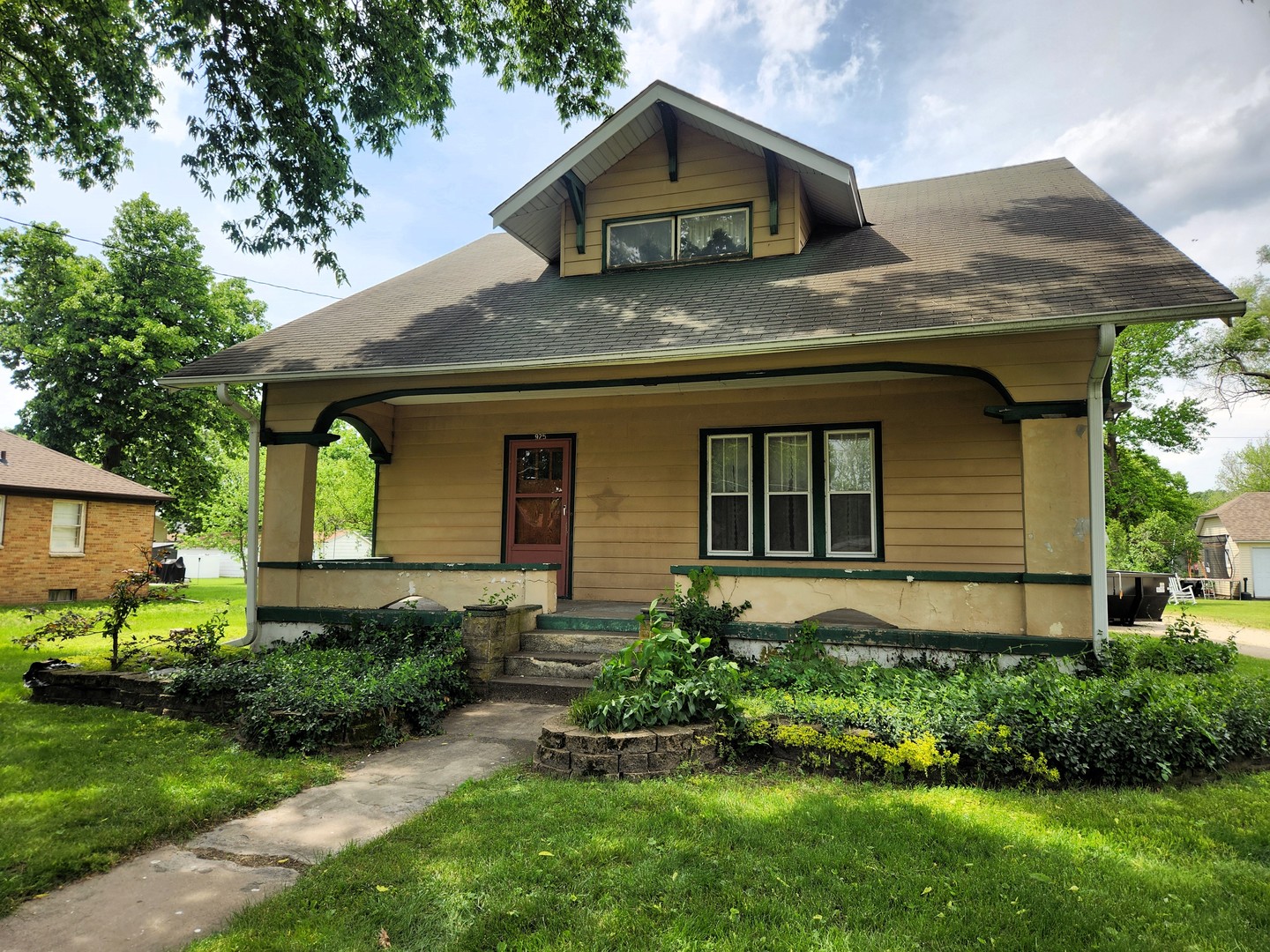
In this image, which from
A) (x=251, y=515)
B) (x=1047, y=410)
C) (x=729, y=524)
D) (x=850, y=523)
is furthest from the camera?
(x=729, y=524)

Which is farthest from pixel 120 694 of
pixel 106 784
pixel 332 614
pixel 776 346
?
pixel 776 346

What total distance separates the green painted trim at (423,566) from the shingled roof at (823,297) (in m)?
2.18

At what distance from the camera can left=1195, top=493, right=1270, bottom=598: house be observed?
28.6 metres

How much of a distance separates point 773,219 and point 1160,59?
477cm

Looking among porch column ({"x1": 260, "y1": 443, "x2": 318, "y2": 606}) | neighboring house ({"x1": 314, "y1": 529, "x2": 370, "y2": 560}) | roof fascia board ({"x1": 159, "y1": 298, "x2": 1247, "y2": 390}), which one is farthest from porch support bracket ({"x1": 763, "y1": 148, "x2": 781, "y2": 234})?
neighboring house ({"x1": 314, "y1": 529, "x2": 370, "y2": 560})

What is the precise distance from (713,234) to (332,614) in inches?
277

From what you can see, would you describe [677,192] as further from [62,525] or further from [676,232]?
[62,525]

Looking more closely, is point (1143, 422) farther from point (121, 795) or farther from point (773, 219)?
point (121, 795)

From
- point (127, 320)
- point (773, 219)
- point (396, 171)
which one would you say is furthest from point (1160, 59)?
point (127, 320)

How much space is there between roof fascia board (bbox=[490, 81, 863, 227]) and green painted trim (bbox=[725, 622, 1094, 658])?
19.3 ft

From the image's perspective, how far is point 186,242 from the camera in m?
26.8

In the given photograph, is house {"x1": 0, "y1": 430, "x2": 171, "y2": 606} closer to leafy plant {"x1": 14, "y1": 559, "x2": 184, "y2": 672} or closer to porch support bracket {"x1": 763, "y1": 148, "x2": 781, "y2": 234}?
leafy plant {"x1": 14, "y1": 559, "x2": 184, "y2": 672}

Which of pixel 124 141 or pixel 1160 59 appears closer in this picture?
pixel 1160 59

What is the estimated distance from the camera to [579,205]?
34.2 feet
